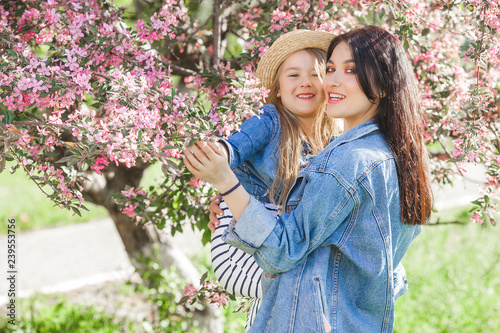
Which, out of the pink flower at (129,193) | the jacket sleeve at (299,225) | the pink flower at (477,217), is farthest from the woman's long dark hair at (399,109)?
the pink flower at (129,193)

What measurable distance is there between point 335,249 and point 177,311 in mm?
2748

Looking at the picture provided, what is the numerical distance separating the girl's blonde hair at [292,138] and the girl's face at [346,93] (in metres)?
0.33

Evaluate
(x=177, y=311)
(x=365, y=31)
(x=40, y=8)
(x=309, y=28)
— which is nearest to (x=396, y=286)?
(x=365, y=31)

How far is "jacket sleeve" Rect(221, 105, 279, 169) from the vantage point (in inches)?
80.7

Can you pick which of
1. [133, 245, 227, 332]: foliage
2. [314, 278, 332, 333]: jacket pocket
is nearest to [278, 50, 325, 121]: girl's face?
[314, 278, 332, 333]: jacket pocket

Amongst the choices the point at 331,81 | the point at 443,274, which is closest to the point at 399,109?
the point at 331,81

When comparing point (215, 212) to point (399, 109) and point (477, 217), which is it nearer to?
point (399, 109)

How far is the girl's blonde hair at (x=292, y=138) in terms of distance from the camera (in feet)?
7.02

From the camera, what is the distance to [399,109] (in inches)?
71.4

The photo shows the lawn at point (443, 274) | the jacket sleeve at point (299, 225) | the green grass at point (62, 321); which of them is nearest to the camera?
the jacket sleeve at point (299, 225)

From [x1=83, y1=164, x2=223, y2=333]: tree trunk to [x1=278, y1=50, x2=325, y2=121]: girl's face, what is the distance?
152cm

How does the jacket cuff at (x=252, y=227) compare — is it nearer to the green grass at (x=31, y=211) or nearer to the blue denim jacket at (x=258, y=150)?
the blue denim jacket at (x=258, y=150)

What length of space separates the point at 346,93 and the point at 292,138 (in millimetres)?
427

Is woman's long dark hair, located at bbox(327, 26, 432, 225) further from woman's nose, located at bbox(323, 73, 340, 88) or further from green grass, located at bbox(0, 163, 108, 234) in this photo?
green grass, located at bbox(0, 163, 108, 234)
